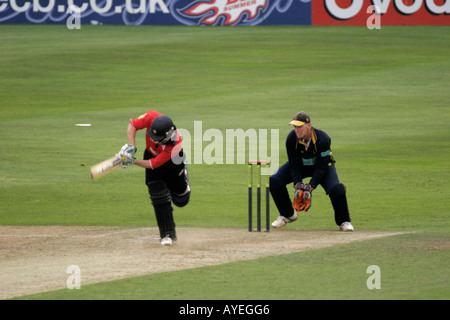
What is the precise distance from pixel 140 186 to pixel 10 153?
13.8 feet

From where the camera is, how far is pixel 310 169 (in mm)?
12492

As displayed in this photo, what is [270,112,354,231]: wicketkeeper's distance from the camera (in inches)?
472

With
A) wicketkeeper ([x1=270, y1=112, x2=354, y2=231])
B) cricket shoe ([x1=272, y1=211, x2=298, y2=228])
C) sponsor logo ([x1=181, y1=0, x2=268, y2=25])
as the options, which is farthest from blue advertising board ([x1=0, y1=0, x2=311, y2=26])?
wicketkeeper ([x1=270, y1=112, x2=354, y2=231])

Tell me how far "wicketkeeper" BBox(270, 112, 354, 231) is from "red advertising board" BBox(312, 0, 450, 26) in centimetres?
2649

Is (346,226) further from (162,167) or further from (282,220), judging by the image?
(162,167)

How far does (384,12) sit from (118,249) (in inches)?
1181

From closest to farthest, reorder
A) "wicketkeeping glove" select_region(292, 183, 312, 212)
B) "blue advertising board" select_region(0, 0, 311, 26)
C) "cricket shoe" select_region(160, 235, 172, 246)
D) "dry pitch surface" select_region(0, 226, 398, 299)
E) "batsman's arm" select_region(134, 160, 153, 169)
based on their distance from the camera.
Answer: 1. "dry pitch surface" select_region(0, 226, 398, 299)
2. "batsman's arm" select_region(134, 160, 153, 169)
3. "cricket shoe" select_region(160, 235, 172, 246)
4. "wicketkeeping glove" select_region(292, 183, 312, 212)
5. "blue advertising board" select_region(0, 0, 311, 26)

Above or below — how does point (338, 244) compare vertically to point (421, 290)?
above

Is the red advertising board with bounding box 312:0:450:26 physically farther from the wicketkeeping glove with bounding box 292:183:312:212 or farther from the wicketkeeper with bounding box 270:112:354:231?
the wicketkeeping glove with bounding box 292:183:312:212

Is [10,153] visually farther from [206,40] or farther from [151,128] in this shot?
A: [206,40]

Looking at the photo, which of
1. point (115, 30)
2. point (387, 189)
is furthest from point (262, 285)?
point (115, 30)

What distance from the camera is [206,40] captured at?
36.3m

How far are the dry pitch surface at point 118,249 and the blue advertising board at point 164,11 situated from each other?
2732cm

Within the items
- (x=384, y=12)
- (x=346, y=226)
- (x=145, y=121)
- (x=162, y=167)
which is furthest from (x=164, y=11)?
(x=162, y=167)
